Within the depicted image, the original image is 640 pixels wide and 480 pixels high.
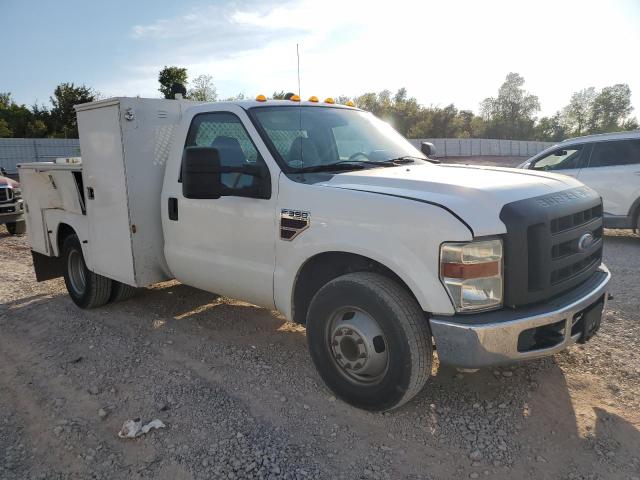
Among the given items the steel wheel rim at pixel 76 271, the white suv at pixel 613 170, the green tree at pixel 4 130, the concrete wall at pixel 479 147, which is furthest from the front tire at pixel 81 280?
the green tree at pixel 4 130

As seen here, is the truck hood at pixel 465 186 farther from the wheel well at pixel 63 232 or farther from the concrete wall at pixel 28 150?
the concrete wall at pixel 28 150

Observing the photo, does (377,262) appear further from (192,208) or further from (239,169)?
(192,208)

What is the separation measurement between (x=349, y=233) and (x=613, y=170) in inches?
283

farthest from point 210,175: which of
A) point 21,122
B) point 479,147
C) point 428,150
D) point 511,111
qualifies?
point 511,111

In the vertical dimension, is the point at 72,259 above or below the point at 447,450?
above

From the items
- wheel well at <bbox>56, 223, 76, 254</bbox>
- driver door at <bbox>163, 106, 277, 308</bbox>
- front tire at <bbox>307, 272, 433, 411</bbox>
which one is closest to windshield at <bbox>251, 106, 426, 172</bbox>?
driver door at <bbox>163, 106, 277, 308</bbox>

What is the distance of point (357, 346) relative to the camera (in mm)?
3154

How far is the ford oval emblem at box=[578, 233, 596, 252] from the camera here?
10.3ft

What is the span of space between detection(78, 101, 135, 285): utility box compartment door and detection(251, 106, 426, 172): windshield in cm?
148

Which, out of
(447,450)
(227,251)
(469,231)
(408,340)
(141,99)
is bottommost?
(447,450)

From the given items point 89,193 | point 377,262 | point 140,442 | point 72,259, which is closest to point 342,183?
point 377,262

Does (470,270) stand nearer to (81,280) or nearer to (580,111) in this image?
(81,280)

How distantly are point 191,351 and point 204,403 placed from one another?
0.95 metres

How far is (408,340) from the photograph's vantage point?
2.86m
